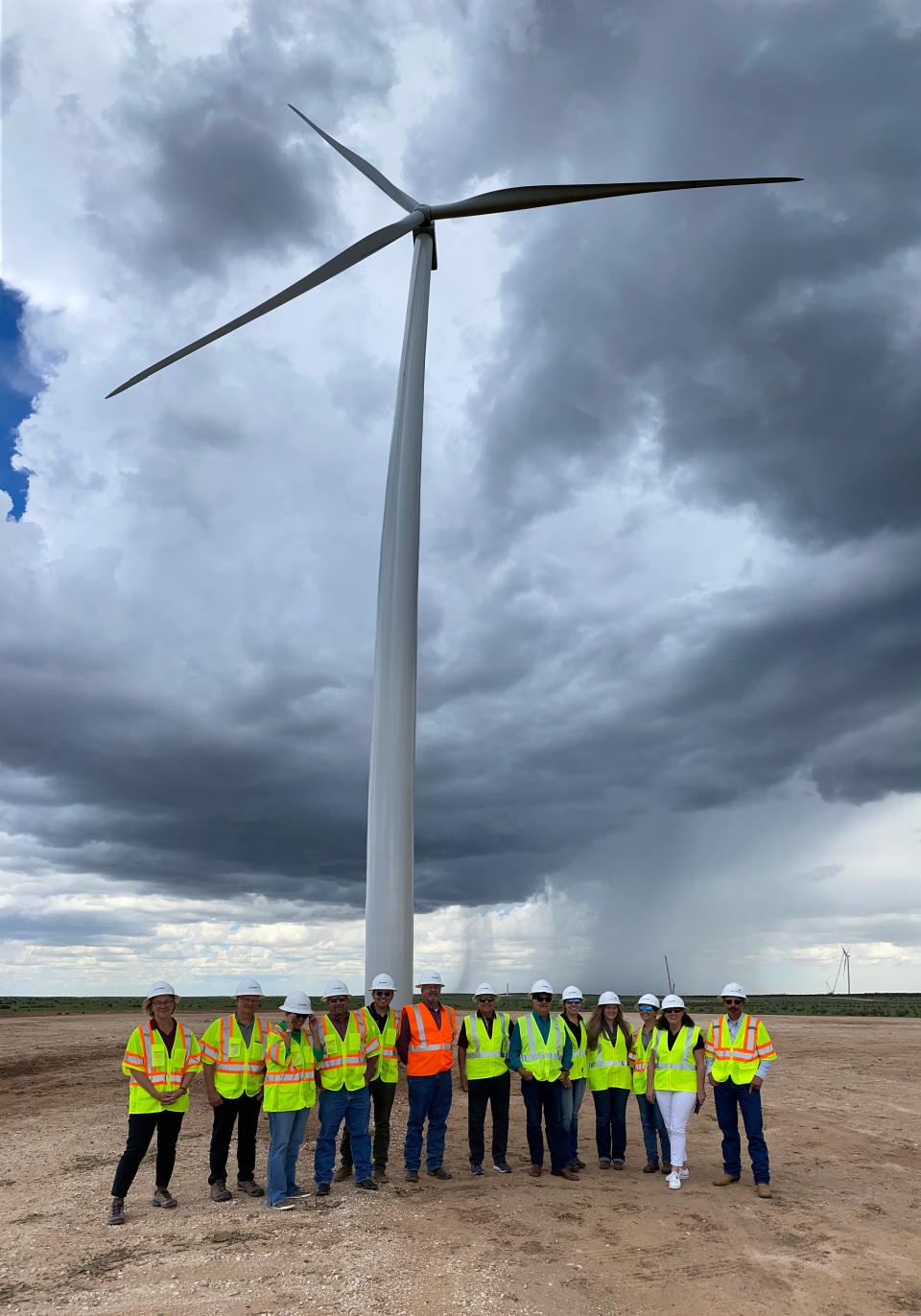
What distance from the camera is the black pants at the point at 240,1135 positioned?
13.0 metres

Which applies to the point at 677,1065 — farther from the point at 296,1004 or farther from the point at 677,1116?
the point at 296,1004

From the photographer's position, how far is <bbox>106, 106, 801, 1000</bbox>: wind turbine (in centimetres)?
2098

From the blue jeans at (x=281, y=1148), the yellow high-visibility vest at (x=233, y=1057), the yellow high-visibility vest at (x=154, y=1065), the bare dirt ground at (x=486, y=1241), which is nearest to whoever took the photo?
the bare dirt ground at (x=486, y=1241)

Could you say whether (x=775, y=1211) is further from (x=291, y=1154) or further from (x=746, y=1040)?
(x=291, y=1154)

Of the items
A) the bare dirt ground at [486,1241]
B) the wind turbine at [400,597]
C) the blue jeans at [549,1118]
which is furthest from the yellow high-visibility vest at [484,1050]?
the wind turbine at [400,597]

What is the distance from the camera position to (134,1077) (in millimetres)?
12234

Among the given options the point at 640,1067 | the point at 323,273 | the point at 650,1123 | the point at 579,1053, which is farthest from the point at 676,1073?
the point at 323,273

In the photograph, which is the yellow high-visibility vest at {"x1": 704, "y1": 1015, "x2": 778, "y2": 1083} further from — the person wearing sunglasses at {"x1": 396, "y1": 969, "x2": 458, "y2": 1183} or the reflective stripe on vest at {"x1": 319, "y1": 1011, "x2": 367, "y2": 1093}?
the reflective stripe on vest at {"x1": 319, "y1": 1011, "x2": 367, "y2": 1093}

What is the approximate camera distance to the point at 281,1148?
41.1 feet

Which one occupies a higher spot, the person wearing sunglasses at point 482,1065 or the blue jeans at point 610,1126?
the person wearing sunglasses at point 482,1065

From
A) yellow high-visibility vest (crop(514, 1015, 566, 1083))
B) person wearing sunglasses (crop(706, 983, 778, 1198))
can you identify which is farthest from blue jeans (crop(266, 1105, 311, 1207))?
person wearing sunglasses (crop(706, 983, 778, 1198))

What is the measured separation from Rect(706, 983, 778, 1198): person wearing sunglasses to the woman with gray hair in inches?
300

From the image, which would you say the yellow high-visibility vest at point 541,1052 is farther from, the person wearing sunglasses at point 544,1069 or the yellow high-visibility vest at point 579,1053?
the yellow high-visibility vest at point 579,1053

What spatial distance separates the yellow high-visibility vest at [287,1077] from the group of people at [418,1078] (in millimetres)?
17
